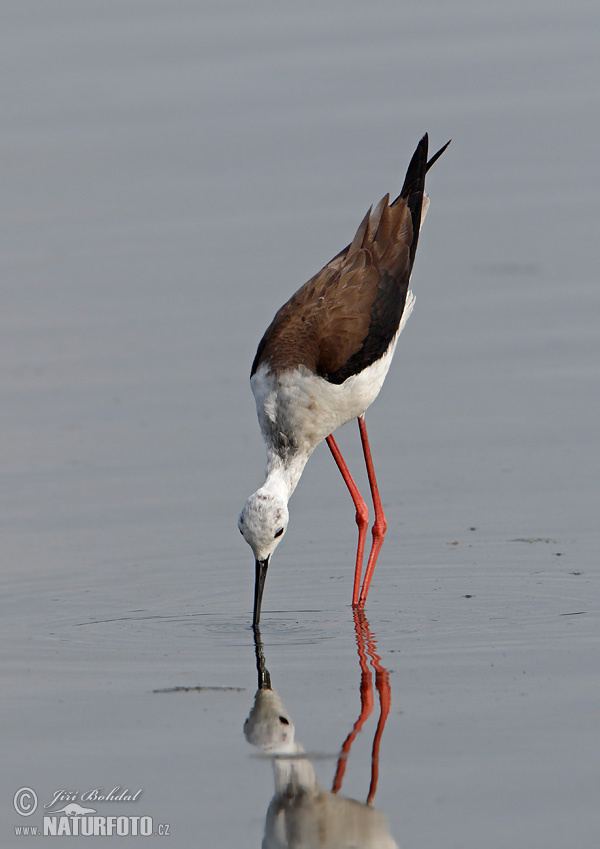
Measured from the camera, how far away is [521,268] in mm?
11352

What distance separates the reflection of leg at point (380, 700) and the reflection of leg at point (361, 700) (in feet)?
0.10

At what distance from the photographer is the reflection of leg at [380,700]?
5.31 m

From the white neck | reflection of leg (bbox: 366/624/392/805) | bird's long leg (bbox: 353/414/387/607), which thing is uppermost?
the white neck

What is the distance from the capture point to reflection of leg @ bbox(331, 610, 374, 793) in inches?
213

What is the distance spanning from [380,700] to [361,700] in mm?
78

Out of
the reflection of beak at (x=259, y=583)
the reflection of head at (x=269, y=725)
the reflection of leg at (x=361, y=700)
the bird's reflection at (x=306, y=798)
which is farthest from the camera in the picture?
the reflection of beak at (x=259, y=583)

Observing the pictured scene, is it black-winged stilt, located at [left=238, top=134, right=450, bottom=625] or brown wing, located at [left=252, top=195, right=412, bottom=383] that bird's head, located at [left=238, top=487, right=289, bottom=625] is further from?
brown wing, located at [left=252, top=195, right=412, bottom=383]

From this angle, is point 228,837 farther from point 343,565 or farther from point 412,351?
point 412,351

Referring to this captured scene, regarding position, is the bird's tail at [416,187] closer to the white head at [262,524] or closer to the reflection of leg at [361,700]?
the white head at [262,524]

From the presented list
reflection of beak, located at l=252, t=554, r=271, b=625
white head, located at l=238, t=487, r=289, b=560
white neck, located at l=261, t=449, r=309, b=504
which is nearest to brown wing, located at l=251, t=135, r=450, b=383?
white neck, located at l=261, t=449, r=309, b=504

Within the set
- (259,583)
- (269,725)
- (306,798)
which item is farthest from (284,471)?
(306,798)

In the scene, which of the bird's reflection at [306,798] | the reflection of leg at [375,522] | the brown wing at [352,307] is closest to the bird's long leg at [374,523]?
the reflection of leg at [375,522]

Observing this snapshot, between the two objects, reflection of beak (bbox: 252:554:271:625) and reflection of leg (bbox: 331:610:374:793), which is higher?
reflection of beak (bbox: 252:554:271:625)

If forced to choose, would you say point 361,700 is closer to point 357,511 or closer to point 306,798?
point 306,798
